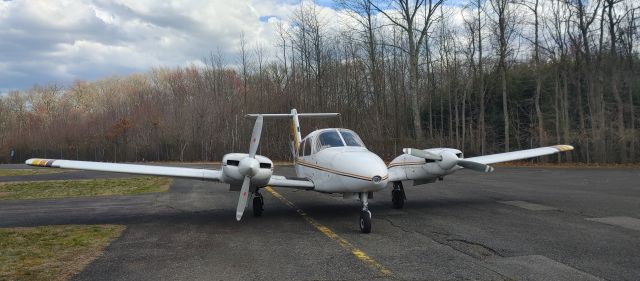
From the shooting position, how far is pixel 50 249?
7973 millimetres

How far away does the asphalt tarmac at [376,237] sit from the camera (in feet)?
20.1

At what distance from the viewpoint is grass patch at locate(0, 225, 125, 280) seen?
252 inches

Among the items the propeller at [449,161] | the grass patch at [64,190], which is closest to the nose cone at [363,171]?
the propeller at [449,161]

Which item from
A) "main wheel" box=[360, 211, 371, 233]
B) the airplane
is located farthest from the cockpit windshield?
"main wheel" box=[360, 211, 371, 233]

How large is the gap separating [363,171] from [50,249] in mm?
5785

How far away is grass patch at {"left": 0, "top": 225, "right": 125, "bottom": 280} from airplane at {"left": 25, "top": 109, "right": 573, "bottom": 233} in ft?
4.58

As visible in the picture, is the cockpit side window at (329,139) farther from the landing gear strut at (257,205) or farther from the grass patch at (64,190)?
the grass patch at (64,190)

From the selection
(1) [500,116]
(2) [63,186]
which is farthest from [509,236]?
(1) [500,116]

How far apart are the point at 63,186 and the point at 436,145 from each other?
88.9 feet

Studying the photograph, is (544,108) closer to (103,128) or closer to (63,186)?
(63,186)

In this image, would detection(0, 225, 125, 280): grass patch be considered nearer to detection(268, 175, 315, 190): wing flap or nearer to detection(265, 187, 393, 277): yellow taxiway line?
detection(268, 175, 315, 190): wing flap

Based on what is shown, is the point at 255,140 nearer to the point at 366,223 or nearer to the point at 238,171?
the point at 238,171

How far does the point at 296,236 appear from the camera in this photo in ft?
28.9

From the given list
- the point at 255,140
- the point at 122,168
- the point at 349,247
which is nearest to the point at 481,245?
the point at 349,247
